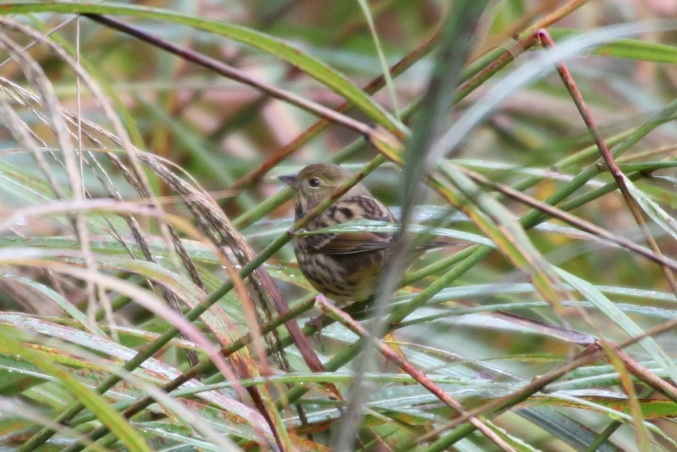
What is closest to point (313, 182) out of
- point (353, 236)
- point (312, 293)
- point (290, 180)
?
point (290, 180)

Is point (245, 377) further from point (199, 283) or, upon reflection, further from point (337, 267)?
point (337, 267)

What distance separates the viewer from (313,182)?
10.0 ft

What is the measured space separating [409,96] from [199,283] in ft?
9.25

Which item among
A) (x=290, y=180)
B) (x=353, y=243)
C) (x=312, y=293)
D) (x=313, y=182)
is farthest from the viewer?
(x=313, y=182)

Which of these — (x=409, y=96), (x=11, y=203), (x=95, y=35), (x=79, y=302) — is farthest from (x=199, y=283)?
(x=409, y=96)

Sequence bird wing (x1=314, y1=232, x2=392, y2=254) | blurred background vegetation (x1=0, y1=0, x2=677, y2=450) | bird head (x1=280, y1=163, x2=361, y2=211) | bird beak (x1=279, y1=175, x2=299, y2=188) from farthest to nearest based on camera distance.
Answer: bird head (x1=280, y1=163, x2=361, y2=211), bird beak (x1=279, y1=175, x2=299, y2=188), bird wing (x1=314, y1=232, x2=392, y2=254), blurred background vegetation (x1=0, y1=0, x2=677, y2=450)

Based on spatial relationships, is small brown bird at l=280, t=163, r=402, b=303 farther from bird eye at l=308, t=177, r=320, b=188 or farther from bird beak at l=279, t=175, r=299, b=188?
bird eye at l=308, t=177, r=320, b=188

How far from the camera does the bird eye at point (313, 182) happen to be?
9.98ft

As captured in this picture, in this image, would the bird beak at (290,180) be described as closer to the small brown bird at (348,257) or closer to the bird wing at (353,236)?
the small brown bird at (348,257)

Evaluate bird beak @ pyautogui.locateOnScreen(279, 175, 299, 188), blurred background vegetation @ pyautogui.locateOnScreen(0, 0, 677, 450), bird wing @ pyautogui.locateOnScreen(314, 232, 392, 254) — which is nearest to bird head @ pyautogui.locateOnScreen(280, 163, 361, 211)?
bird beak @ pyautogui.locateOnScreen(279, 175, 299, 188)

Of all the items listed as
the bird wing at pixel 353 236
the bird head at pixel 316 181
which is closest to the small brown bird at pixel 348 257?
the bird wing at pixel 353 236

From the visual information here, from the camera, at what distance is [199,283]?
1.39 meters

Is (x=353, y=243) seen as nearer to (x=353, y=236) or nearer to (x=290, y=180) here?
(x=353, y=236)

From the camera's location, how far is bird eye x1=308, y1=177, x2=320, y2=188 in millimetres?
3043
